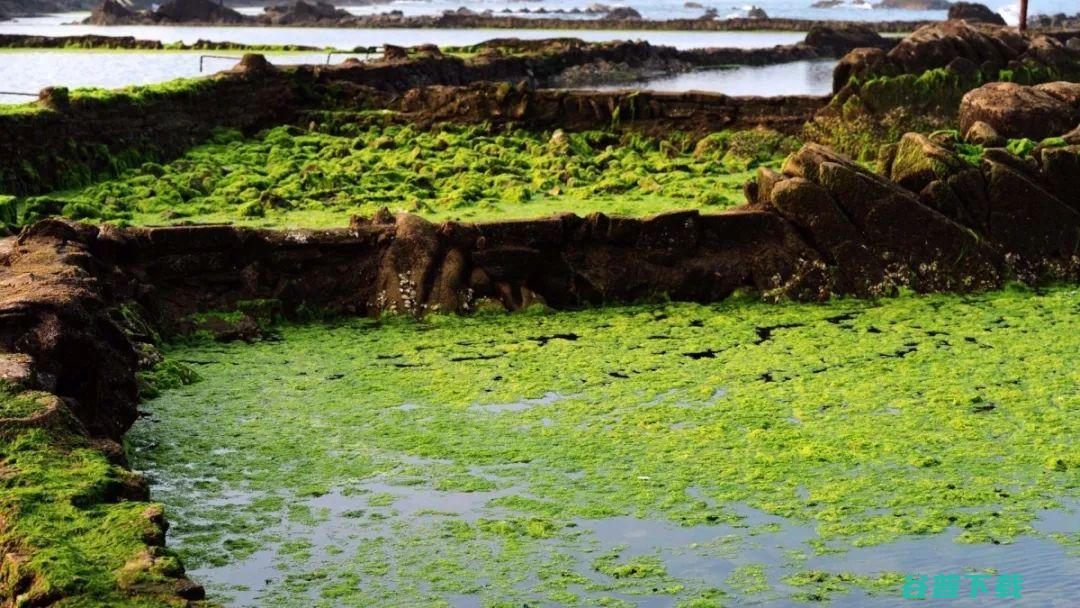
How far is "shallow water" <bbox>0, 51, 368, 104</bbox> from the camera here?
2444 centimetres

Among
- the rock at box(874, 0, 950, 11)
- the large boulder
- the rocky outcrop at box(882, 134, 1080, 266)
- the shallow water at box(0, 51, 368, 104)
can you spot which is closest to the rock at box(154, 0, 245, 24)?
the shallow water at box(0, 51, 368, 104)

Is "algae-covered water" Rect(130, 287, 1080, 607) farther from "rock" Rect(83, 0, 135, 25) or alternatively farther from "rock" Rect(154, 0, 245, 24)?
"rock" Rect(154, 0, 245, 24)

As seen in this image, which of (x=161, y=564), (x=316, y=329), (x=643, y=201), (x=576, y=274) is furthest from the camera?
(x=643, y=201)

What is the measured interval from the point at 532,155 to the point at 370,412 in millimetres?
10058

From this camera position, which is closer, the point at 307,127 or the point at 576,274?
the point at 576,274

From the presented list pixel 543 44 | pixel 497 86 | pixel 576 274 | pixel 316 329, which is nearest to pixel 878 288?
pixel 576 274

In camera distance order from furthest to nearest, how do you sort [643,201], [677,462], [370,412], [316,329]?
[643,201]
[316,329]
[370,412]
[677,462]

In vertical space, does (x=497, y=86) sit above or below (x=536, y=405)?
above

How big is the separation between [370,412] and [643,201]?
6903 mm

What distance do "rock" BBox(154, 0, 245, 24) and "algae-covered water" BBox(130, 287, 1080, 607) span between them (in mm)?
71059

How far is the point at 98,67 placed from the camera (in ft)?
97.1

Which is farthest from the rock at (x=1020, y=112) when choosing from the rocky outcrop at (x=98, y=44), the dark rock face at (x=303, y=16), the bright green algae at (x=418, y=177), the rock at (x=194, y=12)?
the rock at (x=194, y=12)

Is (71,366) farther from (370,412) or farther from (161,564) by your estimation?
(161,564)

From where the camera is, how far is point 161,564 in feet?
17.3
